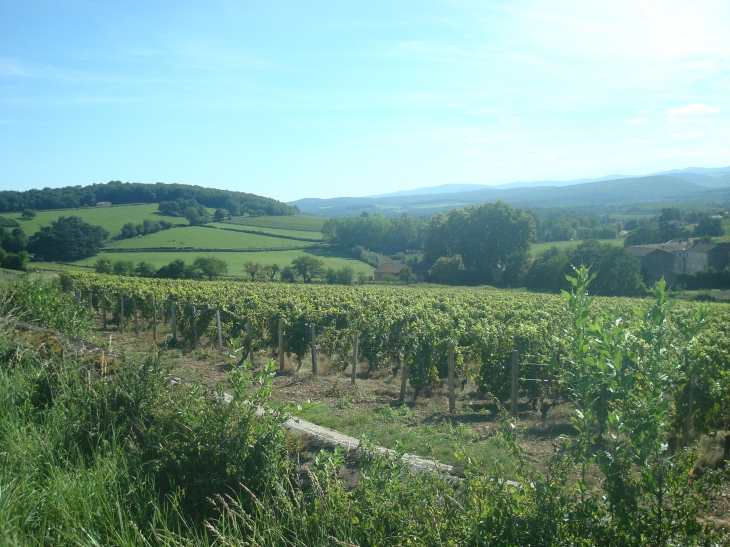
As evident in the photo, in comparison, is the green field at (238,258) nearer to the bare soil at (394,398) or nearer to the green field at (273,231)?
the green field at (273,231)

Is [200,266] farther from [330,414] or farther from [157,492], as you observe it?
[157,492]

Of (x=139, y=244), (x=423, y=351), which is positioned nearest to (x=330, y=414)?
(x=423, y=351)

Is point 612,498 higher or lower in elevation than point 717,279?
higher

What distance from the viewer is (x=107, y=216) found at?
2990 inches

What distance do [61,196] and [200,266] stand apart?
44.0 metres

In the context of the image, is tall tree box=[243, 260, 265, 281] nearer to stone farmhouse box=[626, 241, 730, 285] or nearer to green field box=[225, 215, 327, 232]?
green field box=[225, 215, 327, 232]

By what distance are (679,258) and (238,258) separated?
152 feet

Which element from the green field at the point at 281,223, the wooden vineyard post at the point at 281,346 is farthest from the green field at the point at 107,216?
the wooden vineyard post at the point at 281,346

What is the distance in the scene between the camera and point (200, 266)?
53094mm

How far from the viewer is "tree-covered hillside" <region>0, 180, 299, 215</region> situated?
77.2 meters

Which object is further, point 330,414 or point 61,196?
point 61,196

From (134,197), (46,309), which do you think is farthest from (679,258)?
(134,197)

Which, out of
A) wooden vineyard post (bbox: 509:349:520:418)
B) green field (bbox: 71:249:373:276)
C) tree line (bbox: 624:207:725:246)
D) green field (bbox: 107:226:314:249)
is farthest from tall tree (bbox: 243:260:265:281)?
wooden vineyard post (bbox: 509:349:520:418)

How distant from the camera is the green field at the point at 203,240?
66319 millimetres
